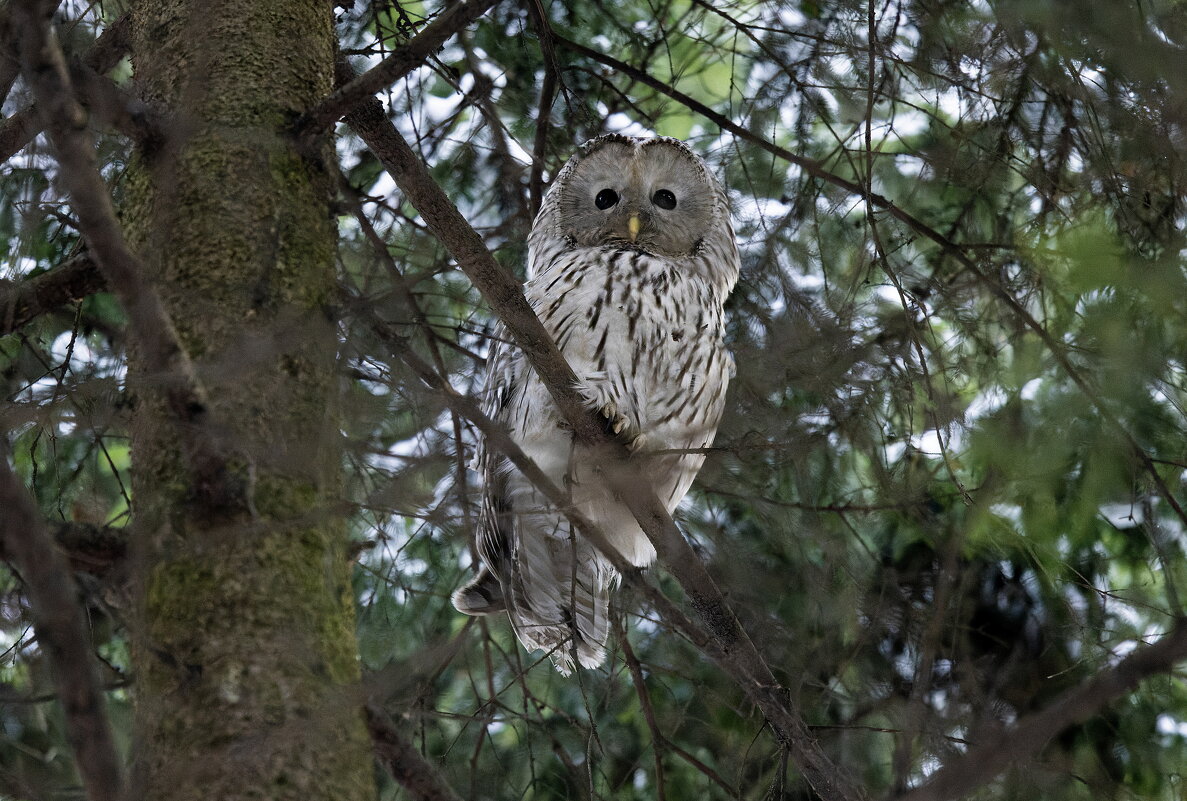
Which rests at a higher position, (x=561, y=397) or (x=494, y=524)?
(x=494, y=524)

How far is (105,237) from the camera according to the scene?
4.80 ft

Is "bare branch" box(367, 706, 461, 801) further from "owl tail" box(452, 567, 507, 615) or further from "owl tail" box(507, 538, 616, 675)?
"owl tail" box(507, 538, 616, 675)

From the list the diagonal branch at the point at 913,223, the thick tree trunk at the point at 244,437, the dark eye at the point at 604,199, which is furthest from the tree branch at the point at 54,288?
the dark eye at the point at 604,199

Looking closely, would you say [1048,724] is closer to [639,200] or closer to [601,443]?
[601,443]

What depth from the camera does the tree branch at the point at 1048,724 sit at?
1.10 meters

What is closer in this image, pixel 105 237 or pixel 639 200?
pixel 105 237

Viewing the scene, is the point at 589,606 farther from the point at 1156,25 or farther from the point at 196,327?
the point at 1156,25

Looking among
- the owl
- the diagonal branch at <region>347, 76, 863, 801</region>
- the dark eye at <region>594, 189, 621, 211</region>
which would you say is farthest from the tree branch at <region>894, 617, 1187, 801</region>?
the dark eye at <region>594, 189, 621, 211</region>

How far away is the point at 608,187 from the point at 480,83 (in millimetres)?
640

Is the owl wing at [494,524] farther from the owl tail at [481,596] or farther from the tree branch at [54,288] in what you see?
the tree branch at [54,288]

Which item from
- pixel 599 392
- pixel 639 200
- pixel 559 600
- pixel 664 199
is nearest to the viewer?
pixel 599 392

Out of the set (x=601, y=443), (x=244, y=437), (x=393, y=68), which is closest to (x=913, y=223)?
(x=601, y=443)

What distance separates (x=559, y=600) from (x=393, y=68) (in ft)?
5.32

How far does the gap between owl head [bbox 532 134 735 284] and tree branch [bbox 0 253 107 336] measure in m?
1.65
